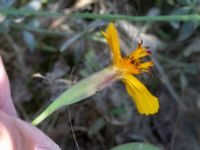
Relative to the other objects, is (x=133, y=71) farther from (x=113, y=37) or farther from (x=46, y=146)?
(x=46, y=146)

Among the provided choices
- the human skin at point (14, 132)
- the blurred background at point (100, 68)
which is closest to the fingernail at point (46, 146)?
the human skin at point (14, 132)

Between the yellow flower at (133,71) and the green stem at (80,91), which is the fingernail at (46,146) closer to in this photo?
the green stem at (80,91)

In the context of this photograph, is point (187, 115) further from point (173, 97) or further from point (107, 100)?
point (107, 100)

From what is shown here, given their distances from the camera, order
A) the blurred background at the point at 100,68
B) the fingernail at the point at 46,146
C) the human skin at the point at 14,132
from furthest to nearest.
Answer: the blurred background at the point at 100,68 → the fingernail at the point at 46,146 → the human skin at the point at 14,132

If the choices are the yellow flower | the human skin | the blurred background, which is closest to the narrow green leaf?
the yellow flower

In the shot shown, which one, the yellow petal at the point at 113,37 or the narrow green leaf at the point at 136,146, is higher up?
the yellow petal at the point at 113,37

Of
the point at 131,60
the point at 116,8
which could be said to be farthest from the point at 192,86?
the point at 131,60
